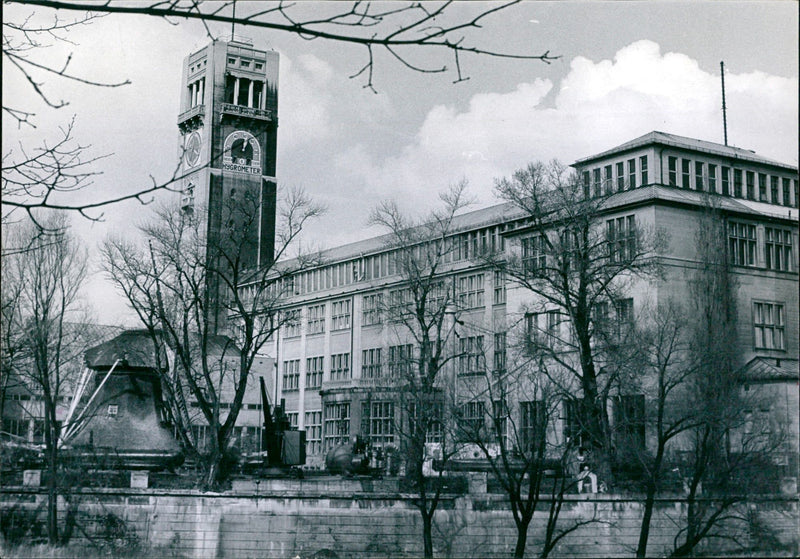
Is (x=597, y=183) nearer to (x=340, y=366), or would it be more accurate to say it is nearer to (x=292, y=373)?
(x=340, y=366)

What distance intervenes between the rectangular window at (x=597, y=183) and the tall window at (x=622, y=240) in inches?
48.7

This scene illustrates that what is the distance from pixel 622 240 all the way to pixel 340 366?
15.7 metres

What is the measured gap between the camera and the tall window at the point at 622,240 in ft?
99.8

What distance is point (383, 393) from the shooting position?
3459cm

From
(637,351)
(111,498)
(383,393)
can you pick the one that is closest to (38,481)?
(111,498)

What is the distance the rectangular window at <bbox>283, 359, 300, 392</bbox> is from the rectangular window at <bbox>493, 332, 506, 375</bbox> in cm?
1291

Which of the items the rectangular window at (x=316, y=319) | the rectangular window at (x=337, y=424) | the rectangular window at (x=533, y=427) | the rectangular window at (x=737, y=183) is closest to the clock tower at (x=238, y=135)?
the rectangular window at (x=316, y=319)

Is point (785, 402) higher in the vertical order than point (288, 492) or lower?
higher

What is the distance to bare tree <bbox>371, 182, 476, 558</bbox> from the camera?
87.7ft

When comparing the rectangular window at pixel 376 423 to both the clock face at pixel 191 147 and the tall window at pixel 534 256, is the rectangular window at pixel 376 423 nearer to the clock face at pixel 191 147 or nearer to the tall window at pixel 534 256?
the tall window at pixel 534 256

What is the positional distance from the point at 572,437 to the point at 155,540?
447 inches

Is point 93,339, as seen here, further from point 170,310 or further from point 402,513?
point 402,513

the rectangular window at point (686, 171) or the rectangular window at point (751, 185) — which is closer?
the rectangular window at point (751, 185)

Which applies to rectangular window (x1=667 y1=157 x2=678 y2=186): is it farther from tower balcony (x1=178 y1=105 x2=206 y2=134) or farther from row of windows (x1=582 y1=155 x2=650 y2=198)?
tower balcony (x1=178 y1=105 x2=206 y2=134)
